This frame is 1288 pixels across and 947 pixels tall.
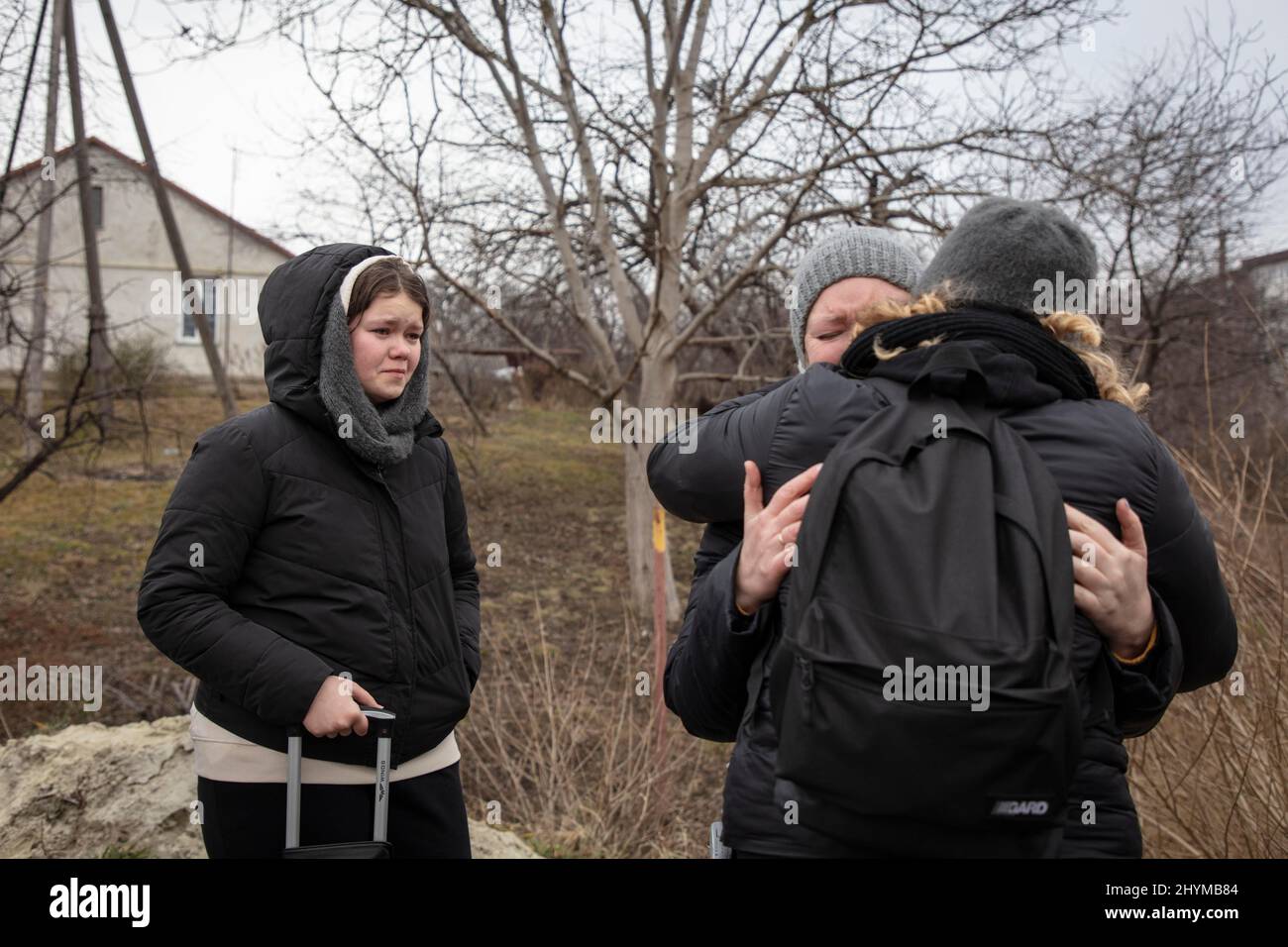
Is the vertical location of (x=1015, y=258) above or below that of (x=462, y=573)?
above

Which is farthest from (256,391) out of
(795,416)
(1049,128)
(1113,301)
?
(795,416)

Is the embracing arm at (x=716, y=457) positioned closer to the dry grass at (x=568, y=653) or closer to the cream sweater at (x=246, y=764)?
the cream sweater at (x=246, y=764)

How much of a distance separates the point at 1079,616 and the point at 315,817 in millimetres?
1514

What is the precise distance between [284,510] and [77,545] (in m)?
7.95

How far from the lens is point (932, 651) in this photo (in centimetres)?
125

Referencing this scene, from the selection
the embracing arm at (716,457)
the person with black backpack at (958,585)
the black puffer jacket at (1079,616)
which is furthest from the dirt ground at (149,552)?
the person with black backpack at (958,585)

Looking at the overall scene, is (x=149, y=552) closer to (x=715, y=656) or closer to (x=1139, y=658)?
(x=715, y=656)

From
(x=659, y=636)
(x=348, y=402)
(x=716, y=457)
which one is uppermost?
(x=348, y=402)

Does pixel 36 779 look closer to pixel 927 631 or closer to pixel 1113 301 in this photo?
pixel 927 631

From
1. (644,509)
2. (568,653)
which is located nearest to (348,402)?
(568,653)

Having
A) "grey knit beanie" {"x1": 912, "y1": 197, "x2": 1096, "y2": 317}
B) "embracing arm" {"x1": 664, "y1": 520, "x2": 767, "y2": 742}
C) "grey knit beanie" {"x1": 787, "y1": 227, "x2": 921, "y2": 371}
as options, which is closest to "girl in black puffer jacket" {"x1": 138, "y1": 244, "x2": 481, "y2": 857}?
"embracing arm" {"x1": 664, "y1": 520, "x2": 767, "y2": 742}

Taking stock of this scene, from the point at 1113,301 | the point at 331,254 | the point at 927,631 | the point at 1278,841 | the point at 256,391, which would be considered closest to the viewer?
the point at 927,631

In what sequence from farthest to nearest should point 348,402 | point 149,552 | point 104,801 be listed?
point 149,552 → point 104,801 → point 348,402

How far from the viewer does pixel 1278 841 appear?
2713 millimetres
